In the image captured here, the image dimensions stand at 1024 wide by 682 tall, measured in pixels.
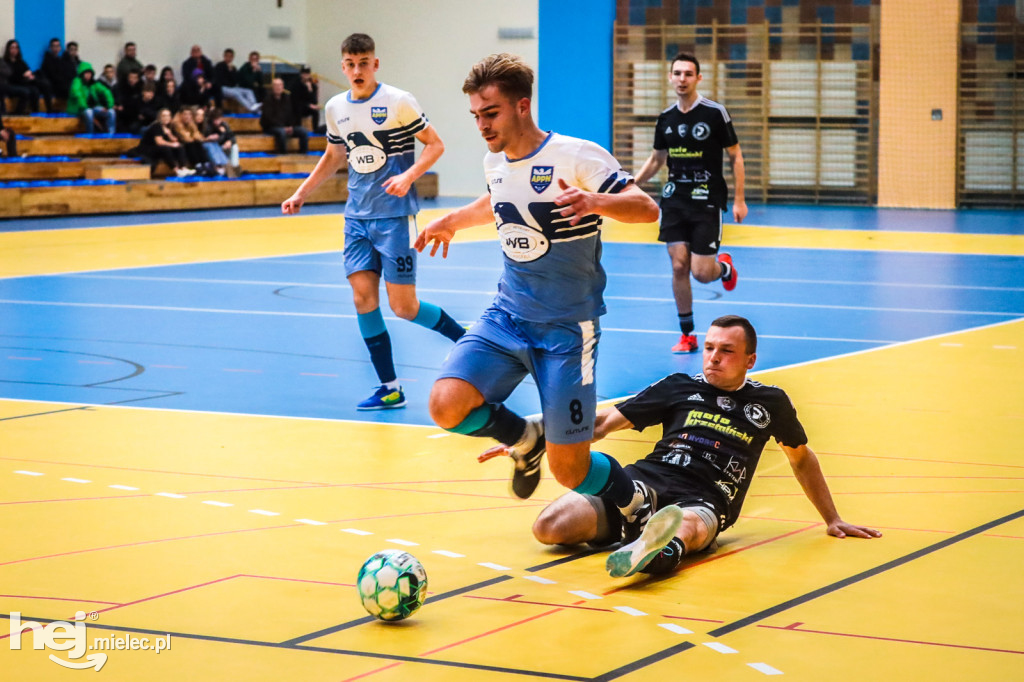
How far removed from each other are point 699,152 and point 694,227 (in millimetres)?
584

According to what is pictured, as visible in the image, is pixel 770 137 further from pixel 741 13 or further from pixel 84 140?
pixel 84 140

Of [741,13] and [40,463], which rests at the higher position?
[741,13]

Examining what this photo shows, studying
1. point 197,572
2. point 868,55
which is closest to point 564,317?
point 197,572

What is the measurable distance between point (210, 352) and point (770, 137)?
1932 cm

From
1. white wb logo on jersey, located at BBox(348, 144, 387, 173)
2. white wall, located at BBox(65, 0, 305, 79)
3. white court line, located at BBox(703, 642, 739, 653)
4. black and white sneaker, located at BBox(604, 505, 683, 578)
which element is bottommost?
white court line, located at BBox(703, 642, 739, 653)

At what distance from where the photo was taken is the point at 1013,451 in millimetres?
6715

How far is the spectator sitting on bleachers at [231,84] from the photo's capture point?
1107 inches

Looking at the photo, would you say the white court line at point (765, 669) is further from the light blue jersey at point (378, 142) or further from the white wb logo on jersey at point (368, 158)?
the white wb logo on jersey at point (368, 158)

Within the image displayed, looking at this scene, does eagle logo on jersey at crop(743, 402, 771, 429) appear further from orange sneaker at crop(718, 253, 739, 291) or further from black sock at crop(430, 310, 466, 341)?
orange sneaker at crop(718, 253, 739, 291)

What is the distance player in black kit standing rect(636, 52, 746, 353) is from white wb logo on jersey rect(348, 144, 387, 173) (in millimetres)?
2737

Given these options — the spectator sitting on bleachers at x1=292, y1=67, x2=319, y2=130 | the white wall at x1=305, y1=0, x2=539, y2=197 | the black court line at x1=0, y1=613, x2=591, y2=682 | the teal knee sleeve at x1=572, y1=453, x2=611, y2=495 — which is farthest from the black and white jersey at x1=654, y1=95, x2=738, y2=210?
the spectator sitting on bleachers at x1=292, y1=67, x2=319, y2=130

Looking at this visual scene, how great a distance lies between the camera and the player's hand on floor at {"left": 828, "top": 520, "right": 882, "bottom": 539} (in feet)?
17.0

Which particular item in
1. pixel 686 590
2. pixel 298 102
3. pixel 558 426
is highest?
pixel 298 102

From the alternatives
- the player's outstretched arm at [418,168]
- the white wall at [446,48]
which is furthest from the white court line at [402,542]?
the white wall at [446,48]
